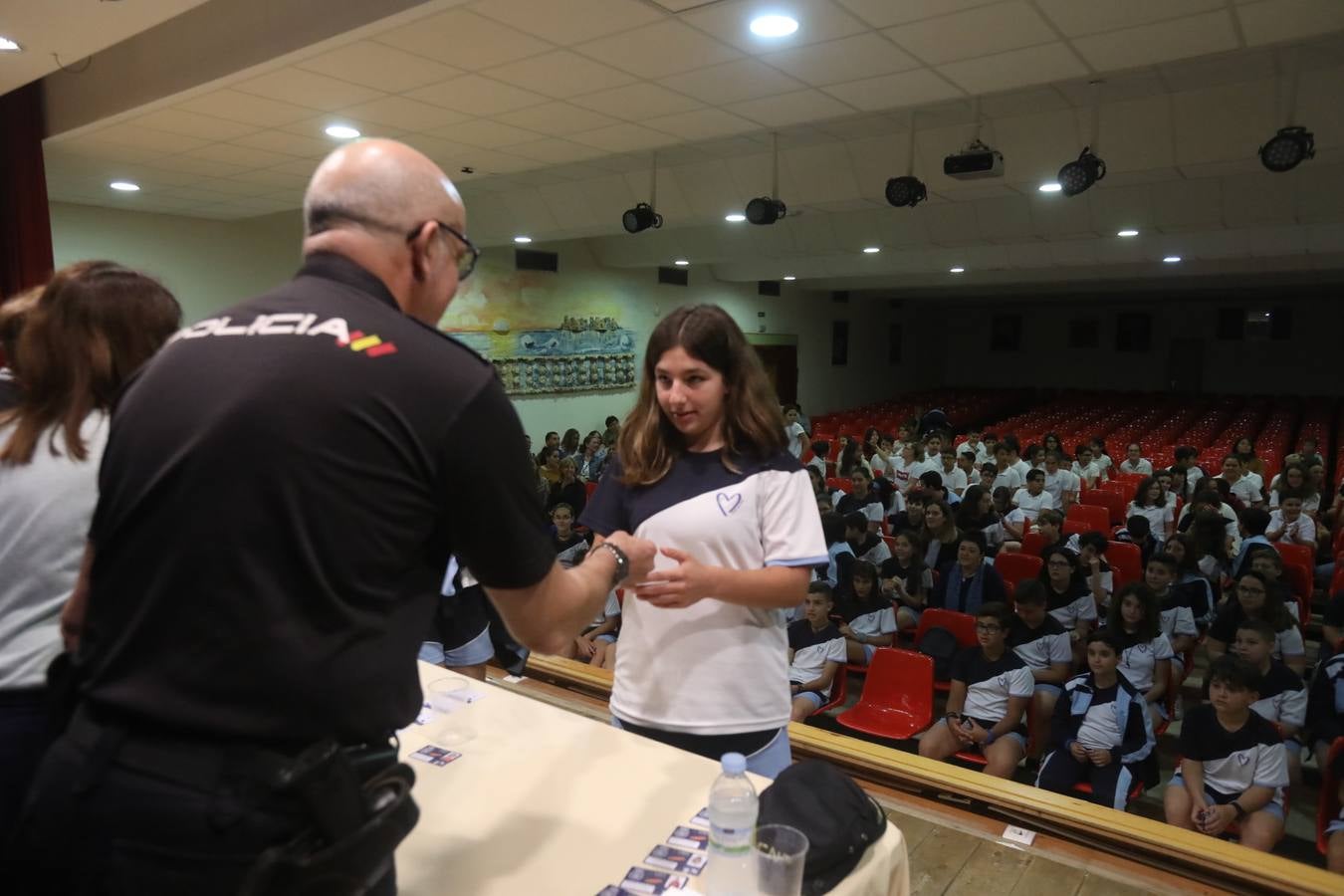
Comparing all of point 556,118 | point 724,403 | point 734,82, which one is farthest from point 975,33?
point 724,403

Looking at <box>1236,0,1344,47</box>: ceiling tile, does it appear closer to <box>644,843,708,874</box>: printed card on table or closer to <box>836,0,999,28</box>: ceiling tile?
<box>836,0,999,28</box>: ceiling tile

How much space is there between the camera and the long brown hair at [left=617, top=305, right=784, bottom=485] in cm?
158

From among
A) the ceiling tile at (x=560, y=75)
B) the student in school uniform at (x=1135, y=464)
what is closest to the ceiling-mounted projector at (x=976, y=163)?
the ceiling tile at (x=560, y=75)

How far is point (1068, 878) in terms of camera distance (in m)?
2.34

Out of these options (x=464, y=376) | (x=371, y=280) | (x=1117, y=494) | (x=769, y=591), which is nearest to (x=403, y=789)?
(x=464, y=376)

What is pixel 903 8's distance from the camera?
3.03 metres

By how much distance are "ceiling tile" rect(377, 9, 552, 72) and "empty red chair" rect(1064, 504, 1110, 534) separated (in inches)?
218

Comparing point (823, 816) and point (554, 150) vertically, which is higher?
point (554, 150)

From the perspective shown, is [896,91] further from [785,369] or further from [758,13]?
[785,369]

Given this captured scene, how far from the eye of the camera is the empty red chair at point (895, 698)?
4.05 m

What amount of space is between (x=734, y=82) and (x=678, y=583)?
3189 millimetres

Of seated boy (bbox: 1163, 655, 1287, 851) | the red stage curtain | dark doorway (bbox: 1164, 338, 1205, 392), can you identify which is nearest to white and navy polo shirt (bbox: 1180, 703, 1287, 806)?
seated boy (bbox: 1163, 655, 1287, 851)

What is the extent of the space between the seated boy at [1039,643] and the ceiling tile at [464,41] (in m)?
3.58

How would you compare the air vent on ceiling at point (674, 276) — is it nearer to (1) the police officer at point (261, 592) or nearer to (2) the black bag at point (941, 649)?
(2) the black bag at point (941, 649)
